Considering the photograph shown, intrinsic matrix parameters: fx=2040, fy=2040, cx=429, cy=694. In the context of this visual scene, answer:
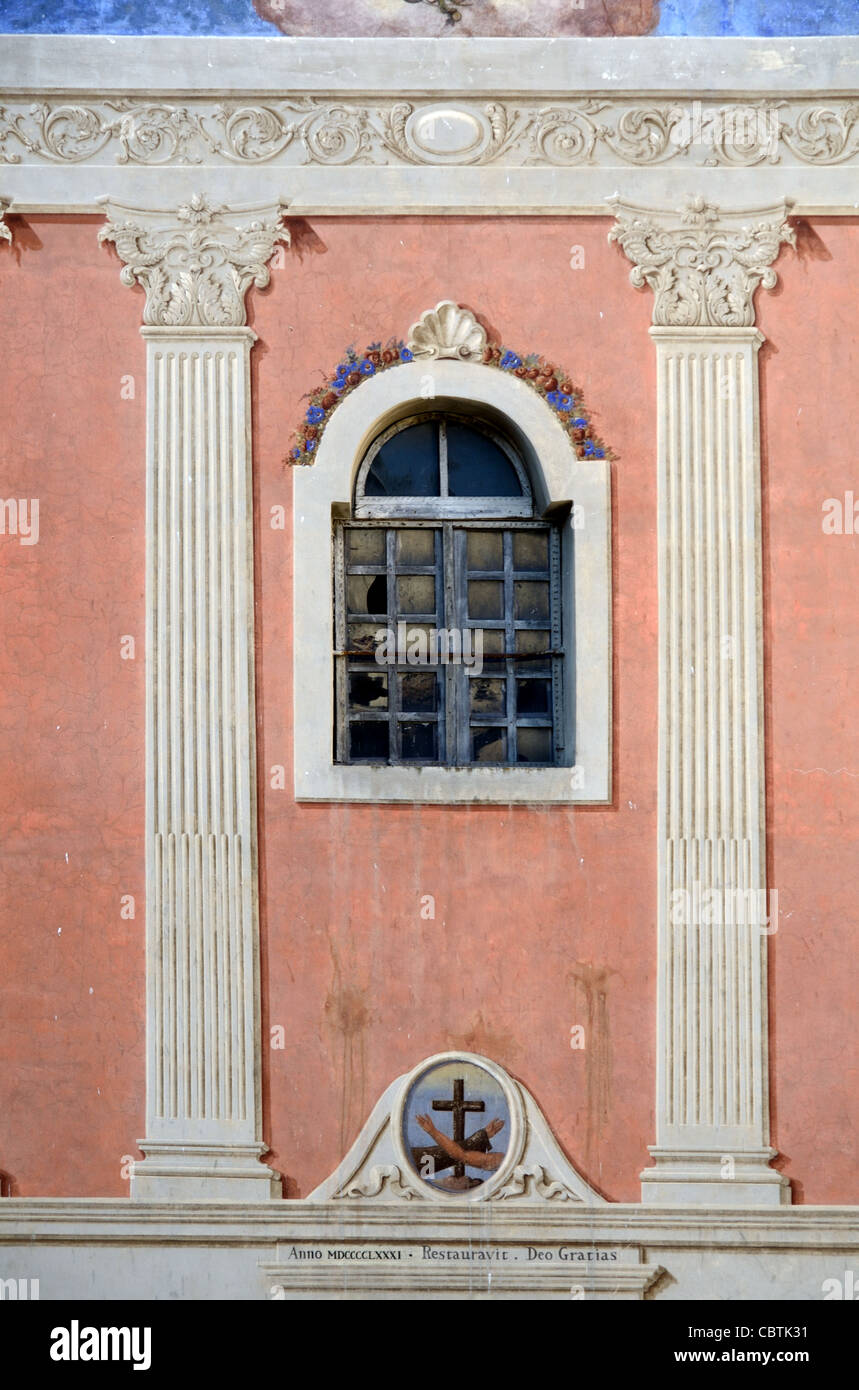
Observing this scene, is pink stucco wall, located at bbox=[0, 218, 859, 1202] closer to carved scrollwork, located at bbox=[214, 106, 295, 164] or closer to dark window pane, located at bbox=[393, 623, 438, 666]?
carved scrollwork, located at bbox=[214, 106, 295, 164]

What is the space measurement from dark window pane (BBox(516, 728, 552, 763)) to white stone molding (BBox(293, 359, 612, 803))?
152 mm

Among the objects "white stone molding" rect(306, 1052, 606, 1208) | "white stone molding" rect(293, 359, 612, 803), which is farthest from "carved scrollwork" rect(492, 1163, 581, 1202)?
"white stone molding" rect(293, 359, 612, 803)

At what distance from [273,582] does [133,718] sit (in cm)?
105

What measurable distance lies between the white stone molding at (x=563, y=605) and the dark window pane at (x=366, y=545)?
20 centimetres

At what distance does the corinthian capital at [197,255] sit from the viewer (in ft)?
36.4

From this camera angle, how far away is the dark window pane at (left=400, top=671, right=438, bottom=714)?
1118 centimetres

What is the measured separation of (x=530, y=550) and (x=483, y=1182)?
342 cm

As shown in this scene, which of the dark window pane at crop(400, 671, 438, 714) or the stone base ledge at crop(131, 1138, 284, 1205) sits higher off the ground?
the dark window pane at crop(400, 671, 438, 714)

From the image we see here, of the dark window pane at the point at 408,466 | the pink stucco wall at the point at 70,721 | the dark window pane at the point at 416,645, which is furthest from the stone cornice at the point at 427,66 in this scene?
the dark window pane at the point at 416,645

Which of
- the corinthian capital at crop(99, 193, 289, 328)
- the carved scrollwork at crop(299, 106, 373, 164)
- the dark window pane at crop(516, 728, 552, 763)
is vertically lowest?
the dark window pane at crop(516, 728, 552, 763)

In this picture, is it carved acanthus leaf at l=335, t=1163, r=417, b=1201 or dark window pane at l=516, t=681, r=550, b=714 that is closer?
carved acanthus leaf at l=335, t=1163, r=417, b=1201

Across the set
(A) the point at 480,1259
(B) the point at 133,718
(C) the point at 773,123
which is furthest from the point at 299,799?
(C) the point at 773,123

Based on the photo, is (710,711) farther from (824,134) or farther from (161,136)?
(161,136)

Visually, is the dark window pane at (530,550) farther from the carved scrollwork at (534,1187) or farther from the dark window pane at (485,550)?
the carved scrollwork at (534,1187)
